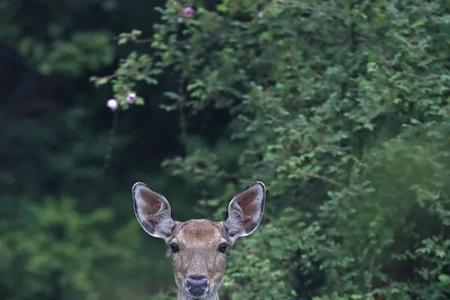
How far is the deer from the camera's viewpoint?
1100 cm

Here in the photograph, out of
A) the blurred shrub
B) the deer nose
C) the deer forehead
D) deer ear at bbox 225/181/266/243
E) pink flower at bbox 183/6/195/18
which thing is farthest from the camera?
the blurred shrub

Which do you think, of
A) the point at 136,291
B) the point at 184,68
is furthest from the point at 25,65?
the point at 184,68

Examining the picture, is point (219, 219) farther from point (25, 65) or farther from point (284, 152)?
point (25, 65)

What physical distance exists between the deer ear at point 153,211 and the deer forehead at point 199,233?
84mm

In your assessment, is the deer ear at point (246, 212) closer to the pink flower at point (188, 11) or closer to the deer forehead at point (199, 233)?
the deer forehead at point (199, 233)

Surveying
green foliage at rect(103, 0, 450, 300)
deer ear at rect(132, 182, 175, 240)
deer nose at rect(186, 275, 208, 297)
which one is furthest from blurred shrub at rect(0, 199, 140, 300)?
deer nose at rect(186, 275, 208, 297)

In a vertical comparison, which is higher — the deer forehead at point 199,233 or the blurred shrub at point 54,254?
the deer forehead at point 199,233

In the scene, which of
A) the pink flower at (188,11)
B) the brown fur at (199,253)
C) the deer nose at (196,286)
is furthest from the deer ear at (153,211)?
the pink flower at (188,11)

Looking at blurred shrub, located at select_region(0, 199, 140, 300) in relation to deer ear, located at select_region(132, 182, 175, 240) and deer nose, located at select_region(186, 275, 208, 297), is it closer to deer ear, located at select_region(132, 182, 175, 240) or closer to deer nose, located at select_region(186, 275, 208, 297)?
deer ear, located at select_region(132, 182, 175, 240)

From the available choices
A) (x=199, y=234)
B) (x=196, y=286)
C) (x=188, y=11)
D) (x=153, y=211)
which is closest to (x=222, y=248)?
(x=199, y=234)

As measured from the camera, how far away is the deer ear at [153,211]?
11.4 m

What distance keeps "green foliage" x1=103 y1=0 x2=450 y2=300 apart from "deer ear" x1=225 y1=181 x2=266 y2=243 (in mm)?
901

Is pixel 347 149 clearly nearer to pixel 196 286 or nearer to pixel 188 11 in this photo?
pixel 188 11

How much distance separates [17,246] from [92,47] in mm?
2070
